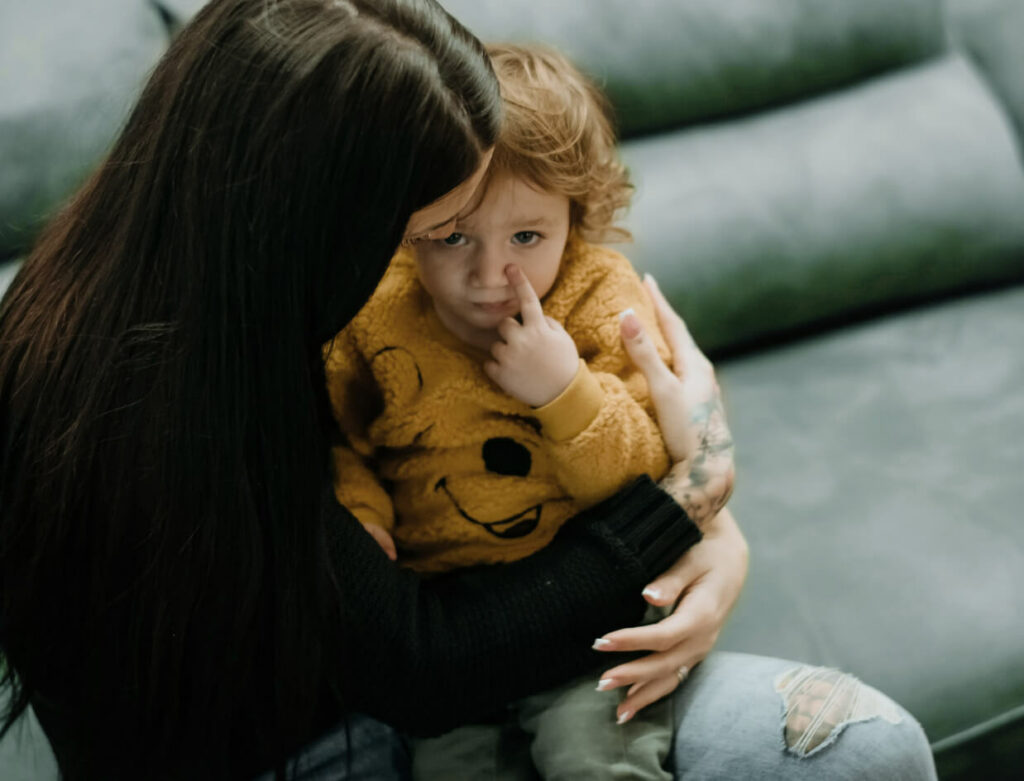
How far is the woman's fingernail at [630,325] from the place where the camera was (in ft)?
2.97

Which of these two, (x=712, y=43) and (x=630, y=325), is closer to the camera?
(x=630, y=325)

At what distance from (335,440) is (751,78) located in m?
0.90

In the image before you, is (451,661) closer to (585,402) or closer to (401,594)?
(401,594)

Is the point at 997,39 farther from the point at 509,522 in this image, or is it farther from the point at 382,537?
the point at 382,537

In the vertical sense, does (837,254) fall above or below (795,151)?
below

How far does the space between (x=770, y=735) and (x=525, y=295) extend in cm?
44

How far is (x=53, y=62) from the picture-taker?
1.10 meters

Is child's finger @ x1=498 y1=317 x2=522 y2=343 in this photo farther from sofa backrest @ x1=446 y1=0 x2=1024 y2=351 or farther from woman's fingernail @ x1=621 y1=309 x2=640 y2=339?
sofa backrest @ x1=446 y1=0 x2=1024 y2=351

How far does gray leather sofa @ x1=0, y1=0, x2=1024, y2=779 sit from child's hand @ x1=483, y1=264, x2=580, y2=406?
42 cm

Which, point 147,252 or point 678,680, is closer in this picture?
point 147,252

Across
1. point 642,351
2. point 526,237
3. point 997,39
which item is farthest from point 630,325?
point 997,39

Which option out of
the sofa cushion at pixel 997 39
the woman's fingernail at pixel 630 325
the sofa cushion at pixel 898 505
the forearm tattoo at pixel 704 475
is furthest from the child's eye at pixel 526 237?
the sofa cushion at pixel 997 39

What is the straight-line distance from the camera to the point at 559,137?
86 centimetres

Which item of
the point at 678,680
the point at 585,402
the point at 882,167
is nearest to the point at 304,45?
the point at 585,402
